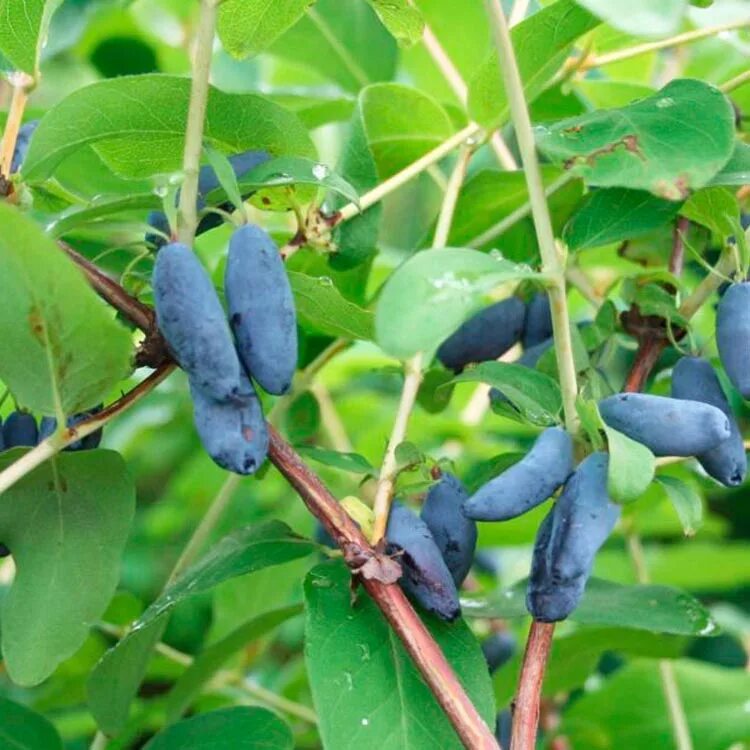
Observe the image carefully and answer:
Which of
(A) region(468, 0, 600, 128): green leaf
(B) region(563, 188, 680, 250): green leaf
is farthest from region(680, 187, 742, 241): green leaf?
(A) region(468, 0, 600, 128): green leaf

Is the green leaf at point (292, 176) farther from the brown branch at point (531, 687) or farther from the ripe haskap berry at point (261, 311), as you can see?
the brown branch at point (531, 687)

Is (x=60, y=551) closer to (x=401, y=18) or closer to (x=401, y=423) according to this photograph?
(x=401, y=423)

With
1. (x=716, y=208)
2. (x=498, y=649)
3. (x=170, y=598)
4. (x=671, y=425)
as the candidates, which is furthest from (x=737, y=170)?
(x=498, y=649)

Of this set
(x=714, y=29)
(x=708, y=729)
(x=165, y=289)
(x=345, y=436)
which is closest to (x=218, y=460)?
(x=165, y=289)

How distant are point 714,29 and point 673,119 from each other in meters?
0.19

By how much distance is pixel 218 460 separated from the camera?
0.62 meters

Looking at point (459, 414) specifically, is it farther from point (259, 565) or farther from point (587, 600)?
point (259, 565)

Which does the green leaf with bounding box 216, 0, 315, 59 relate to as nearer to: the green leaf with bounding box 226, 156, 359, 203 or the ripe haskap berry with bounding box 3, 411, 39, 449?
the green leaf with bounding box 226, 156, 359, 203

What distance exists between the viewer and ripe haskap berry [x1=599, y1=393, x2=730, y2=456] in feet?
2.07

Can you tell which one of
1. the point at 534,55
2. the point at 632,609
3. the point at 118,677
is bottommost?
the point at 632,609

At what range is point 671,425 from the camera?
0.63 m

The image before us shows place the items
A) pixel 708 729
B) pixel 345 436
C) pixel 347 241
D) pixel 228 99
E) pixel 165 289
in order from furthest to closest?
pixel 345 436 < pixel 708 729 < pixel 347 241 < pixel 228 99 < pixel 165 289

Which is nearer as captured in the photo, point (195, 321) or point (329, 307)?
point (195, 321)

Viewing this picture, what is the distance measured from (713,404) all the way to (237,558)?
272 millimetres
